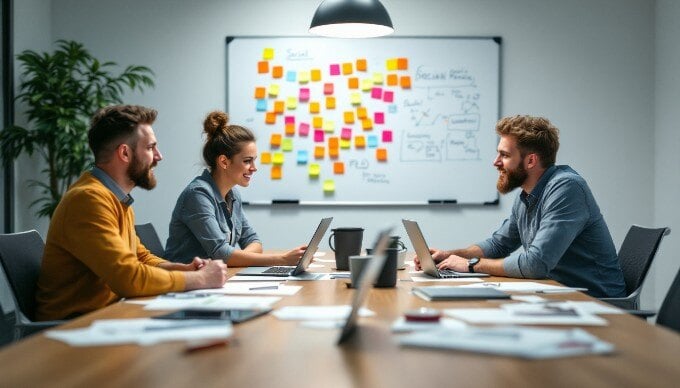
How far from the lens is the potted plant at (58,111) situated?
14.6ft

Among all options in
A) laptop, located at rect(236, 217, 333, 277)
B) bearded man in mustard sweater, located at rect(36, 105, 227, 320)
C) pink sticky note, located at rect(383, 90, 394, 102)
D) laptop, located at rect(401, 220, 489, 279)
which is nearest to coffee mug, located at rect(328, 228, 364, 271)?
laptop, located at rect(236, 217, 333, 277)

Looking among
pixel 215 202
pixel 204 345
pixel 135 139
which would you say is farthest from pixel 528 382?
pixel 215 202

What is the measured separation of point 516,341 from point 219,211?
2.12 metres

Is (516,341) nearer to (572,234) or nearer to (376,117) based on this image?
(572,234)

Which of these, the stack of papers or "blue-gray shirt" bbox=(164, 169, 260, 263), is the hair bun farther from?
the stack of papers

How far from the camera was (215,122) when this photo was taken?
10.8ft

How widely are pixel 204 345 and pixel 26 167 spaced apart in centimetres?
405

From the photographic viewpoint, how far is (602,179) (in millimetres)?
5102

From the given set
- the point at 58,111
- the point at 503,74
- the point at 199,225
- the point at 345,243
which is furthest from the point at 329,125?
the point at 345,243

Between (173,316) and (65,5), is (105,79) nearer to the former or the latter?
(65,5)

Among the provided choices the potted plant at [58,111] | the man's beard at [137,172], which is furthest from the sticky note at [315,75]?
the man's beard at [137,172]

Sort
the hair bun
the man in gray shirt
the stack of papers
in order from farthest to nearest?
the hair bun
the man in gray shirt
the stack of papers

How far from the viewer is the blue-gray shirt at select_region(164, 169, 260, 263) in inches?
116

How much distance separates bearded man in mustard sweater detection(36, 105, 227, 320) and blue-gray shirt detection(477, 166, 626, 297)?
1.16 m
